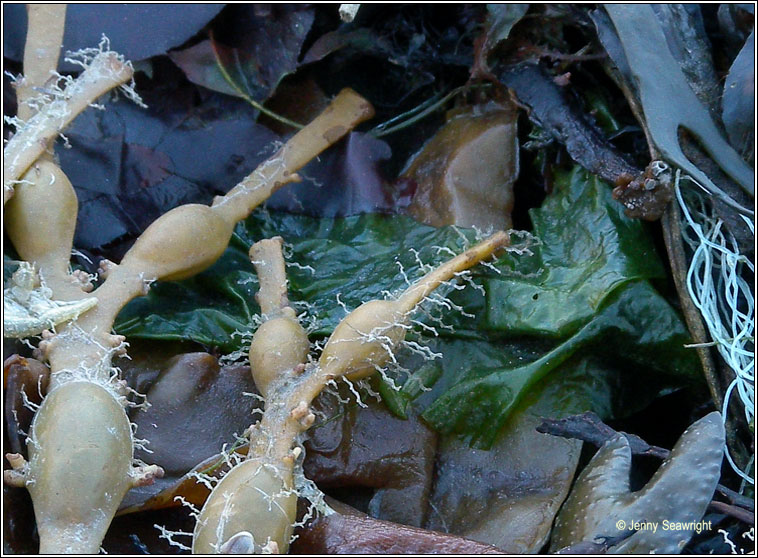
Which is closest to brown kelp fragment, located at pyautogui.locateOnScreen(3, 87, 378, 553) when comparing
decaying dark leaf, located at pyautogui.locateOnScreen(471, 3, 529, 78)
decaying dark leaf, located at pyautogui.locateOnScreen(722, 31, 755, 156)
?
decaying dark leaf, located at pyautogui.locateOnScreen(471, 3, 529, 78)

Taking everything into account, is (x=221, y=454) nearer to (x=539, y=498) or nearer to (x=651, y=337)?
(x=539, y=498)

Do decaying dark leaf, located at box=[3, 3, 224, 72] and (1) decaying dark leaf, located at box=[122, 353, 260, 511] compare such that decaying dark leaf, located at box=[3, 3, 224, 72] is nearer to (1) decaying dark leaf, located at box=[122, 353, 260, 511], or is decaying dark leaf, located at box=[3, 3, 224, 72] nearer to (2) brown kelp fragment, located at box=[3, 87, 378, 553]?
(2) brown kelp fragment, located at box=[3, 87, 378, 553]

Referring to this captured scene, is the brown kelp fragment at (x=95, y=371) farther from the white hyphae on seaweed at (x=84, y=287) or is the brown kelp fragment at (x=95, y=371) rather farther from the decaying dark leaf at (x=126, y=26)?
the decaying dark leaf at (x=126, y=26)

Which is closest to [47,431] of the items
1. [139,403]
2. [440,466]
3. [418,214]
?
[139,403]

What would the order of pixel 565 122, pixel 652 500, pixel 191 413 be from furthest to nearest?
1. pixel 565 122
2. pixel 191 413
3. pixel 652 500

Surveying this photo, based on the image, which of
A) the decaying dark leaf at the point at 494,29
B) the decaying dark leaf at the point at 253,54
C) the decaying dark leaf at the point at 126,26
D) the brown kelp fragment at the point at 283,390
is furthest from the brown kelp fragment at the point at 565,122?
the decaying dark leaf at the point at 126,26

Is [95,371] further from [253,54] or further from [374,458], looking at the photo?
[253,54]

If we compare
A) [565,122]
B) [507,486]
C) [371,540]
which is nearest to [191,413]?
[371,540]
